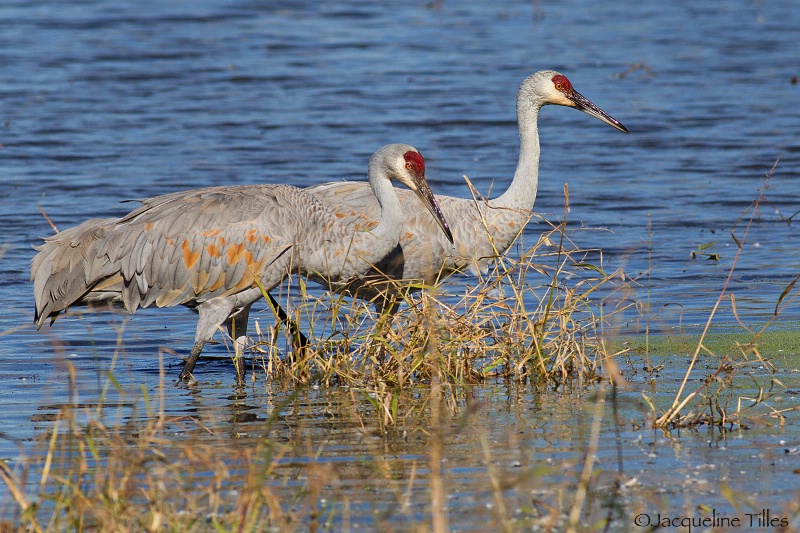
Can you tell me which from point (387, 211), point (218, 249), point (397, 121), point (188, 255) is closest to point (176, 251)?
point (188, 255)

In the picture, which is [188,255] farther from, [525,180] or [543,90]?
[543,90]

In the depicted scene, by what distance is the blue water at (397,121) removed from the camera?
7.58 meters

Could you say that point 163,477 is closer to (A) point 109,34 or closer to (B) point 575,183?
(B) point 575,183

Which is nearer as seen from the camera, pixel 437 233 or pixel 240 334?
pixel 240 334

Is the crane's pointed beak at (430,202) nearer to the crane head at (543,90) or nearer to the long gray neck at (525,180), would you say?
the long gray neck at (525,180)

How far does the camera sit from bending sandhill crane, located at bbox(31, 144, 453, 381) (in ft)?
20.5

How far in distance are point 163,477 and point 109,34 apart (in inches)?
610

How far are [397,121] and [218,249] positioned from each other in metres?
7.10

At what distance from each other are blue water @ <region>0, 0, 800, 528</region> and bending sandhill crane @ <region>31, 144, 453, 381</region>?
343mm

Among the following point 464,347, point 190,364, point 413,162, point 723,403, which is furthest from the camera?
point 413,162

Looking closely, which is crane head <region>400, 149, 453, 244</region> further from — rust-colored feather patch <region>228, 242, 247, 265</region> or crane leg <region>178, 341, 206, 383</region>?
crane leg <region>178, 341, 206, 383</region>

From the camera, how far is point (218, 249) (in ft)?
20.5

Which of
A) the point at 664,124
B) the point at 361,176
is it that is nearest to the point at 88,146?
the point at 361,176

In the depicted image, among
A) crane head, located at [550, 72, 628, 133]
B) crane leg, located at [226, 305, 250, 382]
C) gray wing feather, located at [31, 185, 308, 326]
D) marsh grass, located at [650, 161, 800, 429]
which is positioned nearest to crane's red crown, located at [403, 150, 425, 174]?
gray wing feather, located at [31, 185, 308, 326]
